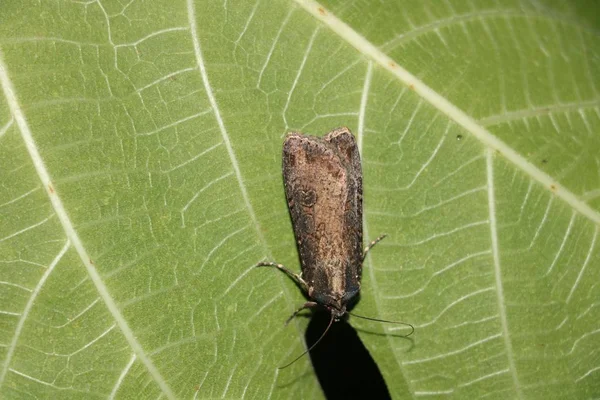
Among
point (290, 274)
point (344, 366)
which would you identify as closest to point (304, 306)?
point (290, 274)

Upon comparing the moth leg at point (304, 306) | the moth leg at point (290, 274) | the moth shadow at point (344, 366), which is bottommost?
the moth shadow at point (344, 366)

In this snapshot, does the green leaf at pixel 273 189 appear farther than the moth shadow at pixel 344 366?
No

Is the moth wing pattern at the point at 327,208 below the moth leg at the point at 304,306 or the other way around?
the other way around

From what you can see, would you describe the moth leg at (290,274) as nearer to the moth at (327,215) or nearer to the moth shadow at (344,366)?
the moth at (327,215)

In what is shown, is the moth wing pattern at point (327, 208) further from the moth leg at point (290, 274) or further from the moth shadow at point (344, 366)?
the moth shadow at point (344, 366)

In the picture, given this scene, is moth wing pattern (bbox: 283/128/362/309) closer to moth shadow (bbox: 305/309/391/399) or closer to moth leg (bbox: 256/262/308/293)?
moth leg (bbox: 256/262/308/293)

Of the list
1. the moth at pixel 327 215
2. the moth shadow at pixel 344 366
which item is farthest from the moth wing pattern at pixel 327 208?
the moth shadow at pixel 344 366

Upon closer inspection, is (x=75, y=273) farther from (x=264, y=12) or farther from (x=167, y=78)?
(x=264, y=12)

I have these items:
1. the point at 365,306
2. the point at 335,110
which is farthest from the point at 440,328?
the point at 335,110
